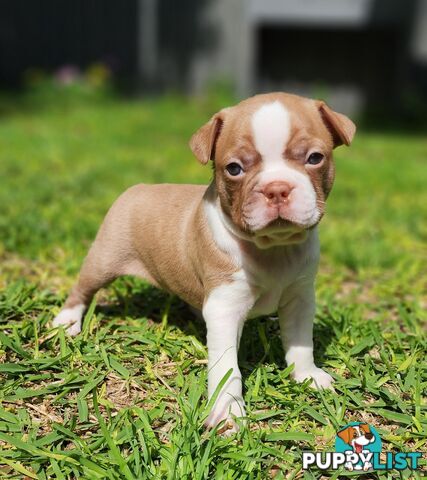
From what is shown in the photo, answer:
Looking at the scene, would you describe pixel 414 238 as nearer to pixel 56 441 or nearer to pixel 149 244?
pixel 149 244

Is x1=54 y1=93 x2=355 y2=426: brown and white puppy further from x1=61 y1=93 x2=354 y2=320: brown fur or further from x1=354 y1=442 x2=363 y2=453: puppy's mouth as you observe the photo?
x1=354 y1=442 x2=363 y2=453: puppy's mouth

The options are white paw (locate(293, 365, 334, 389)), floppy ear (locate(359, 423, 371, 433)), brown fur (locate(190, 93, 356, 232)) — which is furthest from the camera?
white paw (locate(293, 365, 334, 389))

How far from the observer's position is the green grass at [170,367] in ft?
8.15

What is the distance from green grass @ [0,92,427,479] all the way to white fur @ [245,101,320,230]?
0.84 m

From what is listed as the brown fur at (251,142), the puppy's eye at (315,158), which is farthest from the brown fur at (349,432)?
the puppy's eye at (315,158)

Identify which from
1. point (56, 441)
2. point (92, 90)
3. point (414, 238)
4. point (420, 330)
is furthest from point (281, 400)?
point (92, 90)

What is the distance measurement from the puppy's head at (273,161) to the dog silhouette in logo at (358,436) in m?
0.79

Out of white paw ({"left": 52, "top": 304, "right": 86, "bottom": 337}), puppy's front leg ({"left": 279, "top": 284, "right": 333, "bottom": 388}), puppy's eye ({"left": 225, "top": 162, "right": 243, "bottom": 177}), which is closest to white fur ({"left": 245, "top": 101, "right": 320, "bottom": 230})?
puppy's eye ({"left": 225, "top": 162, "right": 243, "bottom": 177})

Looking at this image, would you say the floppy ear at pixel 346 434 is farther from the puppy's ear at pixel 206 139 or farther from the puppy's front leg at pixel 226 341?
the puppy's ear at pixel 206 139

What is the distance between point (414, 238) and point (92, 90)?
10121 mm

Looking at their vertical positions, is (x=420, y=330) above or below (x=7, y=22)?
above

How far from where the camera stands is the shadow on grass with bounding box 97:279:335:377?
3.24 meters

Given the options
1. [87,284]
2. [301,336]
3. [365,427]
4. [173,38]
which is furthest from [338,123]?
[173,38]

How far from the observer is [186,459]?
2396 mm
